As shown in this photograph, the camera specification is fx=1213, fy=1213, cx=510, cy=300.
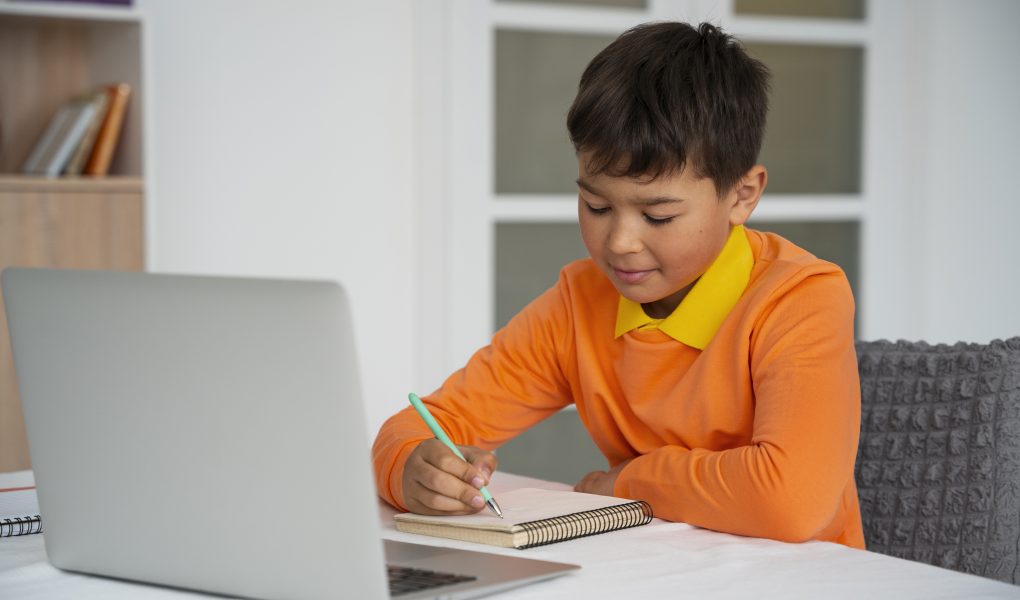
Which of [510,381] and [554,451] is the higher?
[510,381]

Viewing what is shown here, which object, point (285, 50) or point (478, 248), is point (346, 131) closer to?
point (285, 50)

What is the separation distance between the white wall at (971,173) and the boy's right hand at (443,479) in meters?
2.92

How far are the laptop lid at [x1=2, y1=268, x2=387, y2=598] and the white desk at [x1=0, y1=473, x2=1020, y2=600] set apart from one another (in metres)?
0.03

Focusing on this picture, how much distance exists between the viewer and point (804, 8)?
3.68 metres

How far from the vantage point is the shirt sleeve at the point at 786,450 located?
45.4 inches

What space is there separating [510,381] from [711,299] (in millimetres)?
296

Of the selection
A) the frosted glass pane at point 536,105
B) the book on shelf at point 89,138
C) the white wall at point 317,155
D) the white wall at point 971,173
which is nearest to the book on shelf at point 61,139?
the book on shelf at point 89,138

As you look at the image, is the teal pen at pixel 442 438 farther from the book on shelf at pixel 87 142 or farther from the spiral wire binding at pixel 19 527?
the book on shelf at pixel 87 142

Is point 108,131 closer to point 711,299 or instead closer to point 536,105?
point 536,105

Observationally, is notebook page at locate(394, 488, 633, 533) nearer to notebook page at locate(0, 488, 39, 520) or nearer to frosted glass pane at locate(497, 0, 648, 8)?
notebook page at locate(0, 488, 39, 520)

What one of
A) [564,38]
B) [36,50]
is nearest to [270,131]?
[36,50]

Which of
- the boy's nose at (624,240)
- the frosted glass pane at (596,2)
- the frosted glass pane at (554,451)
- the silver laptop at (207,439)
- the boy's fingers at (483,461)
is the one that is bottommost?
the frosted glass pane at (554,451)

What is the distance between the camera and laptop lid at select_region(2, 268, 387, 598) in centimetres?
79

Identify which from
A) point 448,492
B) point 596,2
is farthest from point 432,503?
point 596,2
